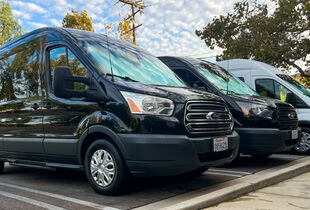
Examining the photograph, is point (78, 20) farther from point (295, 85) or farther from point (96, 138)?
point (96, 138)

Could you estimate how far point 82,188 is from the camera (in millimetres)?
5715

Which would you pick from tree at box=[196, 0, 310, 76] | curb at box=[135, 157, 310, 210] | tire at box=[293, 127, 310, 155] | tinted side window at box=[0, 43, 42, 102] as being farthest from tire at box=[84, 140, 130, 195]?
tree at box=[196, 0, 310, 76]

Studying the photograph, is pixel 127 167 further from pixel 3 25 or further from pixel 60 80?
pixel 3 25

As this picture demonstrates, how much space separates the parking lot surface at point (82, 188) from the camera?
475cm

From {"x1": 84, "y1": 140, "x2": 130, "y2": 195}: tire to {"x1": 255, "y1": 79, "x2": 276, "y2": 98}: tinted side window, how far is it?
18.1 feet

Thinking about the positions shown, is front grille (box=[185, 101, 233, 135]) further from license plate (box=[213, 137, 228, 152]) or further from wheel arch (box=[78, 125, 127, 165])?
wheel arch (box=[78, 125, 127, 165])

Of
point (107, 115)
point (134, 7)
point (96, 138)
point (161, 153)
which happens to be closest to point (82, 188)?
point (96, 138)

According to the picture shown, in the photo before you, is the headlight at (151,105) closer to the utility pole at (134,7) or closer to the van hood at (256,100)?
the van hood at (256,100)

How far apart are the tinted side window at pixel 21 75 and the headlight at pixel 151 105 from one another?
198 centimetres

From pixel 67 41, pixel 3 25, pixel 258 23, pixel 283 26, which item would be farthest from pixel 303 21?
pixel 3 25

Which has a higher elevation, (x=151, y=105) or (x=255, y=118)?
(x=151, y=105)

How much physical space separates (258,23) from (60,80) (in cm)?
1707

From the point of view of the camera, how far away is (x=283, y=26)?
19.4 metres

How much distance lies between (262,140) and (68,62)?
3481 millimetres
